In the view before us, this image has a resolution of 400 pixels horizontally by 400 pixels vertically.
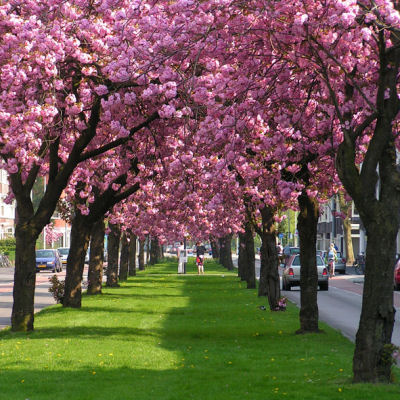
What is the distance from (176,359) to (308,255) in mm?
4930

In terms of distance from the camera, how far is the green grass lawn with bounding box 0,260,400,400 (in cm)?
1104

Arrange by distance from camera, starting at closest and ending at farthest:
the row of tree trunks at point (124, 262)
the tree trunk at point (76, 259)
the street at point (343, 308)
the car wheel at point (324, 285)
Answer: the street at point (343, 308) < the tree trunk at point (76, 259) < the car wheel at point (324, 285) < the row of tree trunks at point (124, 262)

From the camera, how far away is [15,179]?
18859 millimetres

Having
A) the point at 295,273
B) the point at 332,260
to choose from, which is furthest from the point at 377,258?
the point at 332,260

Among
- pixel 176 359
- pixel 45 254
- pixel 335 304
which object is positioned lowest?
pixel 176 359

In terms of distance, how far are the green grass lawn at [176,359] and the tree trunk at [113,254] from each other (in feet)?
49.4

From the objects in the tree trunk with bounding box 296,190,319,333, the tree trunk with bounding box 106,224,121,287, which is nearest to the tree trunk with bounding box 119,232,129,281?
the tree trunk with bounding box 106,224,121,287

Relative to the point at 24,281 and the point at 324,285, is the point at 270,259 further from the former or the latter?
the point at 324,285

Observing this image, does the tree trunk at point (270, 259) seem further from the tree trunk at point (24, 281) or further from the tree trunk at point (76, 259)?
the tree trunk at point (24, 281)

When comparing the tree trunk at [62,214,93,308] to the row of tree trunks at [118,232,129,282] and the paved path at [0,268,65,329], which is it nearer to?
the paved path at [0,268,65,329]

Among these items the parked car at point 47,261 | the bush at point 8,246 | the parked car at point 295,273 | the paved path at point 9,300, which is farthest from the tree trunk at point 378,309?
the bush at point 8,246

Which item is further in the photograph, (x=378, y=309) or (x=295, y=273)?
(x=295, y=273)

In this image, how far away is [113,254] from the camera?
1585 inches

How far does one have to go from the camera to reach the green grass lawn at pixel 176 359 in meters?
11.0
